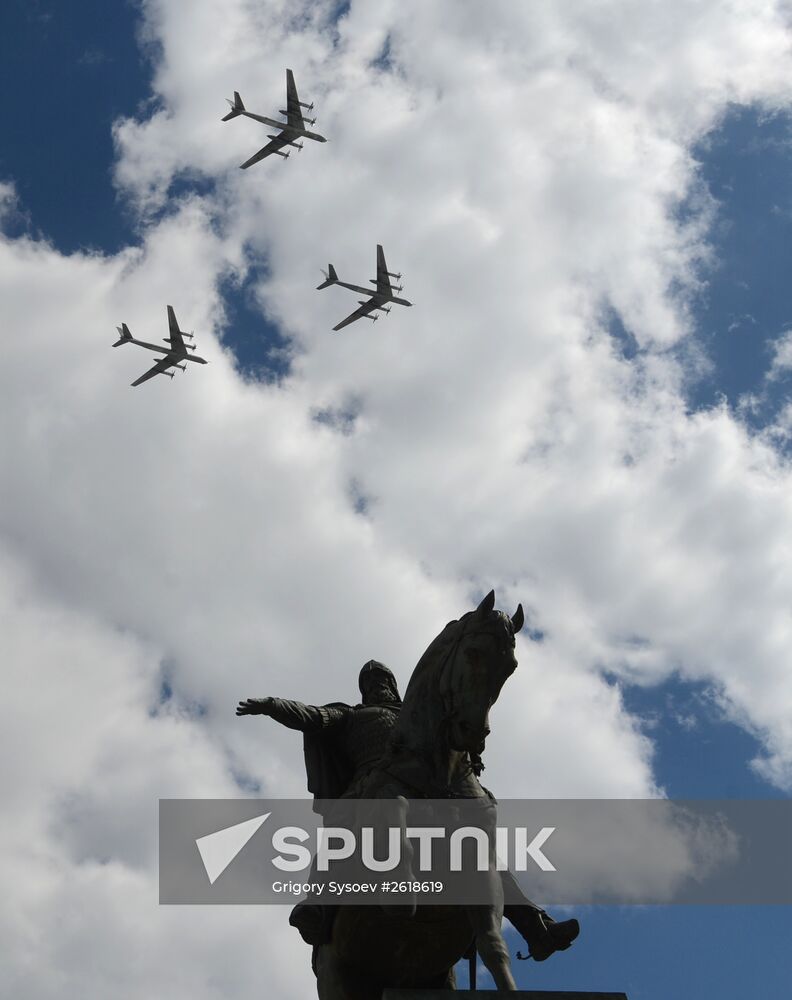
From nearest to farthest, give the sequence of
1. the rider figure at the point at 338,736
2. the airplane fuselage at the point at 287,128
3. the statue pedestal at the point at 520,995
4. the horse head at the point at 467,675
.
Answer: the statue pedestal at the point at 520,995, the horse head at the point at 467,675, the rider figure at the point at 338,736, the airplane fuselage at the point at 287,128

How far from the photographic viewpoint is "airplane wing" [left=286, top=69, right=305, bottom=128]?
3698 inches

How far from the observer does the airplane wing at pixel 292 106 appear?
93.9 m

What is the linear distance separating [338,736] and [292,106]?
8708cm

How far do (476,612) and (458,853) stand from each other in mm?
2022

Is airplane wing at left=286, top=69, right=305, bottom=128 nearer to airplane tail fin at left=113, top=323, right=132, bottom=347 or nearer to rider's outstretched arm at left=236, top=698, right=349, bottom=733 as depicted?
airplane tail fin at left=113, top=323, right=132, bottom=347

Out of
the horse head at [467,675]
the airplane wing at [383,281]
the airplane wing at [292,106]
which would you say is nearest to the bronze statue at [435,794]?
the horse head at [467,675]

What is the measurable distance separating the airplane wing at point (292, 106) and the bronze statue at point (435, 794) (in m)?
86.7

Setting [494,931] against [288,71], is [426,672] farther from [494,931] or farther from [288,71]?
[288,71]

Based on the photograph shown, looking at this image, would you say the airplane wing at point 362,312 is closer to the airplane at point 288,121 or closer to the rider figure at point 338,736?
the airplane at point 288,121

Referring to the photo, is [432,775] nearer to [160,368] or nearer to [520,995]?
[520,995]

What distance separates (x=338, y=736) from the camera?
13234mm

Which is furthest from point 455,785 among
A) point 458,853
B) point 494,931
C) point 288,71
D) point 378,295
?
point 288,71

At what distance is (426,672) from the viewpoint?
1166 cm

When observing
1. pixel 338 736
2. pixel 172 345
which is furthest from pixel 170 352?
pixel 338 736
